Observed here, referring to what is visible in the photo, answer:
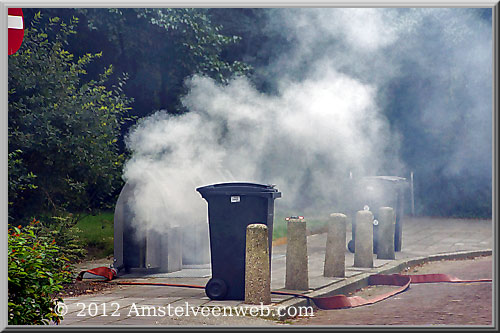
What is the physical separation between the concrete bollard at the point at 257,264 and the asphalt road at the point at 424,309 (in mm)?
428

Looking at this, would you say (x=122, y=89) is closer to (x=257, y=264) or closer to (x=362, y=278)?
(x=362, y=278)

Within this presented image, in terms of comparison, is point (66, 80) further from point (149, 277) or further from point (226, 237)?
point (226, 237)

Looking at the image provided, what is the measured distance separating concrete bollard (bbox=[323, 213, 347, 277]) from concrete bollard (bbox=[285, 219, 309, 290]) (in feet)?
3.73

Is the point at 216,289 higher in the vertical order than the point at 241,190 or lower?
lower

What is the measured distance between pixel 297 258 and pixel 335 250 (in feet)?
4.04

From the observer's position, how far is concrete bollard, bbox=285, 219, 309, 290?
27.1 feet

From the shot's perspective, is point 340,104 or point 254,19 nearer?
point 340,104

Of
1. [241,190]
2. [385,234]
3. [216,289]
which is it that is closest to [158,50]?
[385,234]

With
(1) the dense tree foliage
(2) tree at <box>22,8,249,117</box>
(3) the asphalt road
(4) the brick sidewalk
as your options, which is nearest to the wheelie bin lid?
(4) the brick sidewalk

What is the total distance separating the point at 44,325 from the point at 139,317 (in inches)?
50.9

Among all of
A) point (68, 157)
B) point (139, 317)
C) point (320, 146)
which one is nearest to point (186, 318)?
point (139, 317)

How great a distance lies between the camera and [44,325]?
19.2ft

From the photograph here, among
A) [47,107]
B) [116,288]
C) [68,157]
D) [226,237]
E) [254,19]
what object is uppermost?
[254,19]

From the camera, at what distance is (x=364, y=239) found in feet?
33.8
